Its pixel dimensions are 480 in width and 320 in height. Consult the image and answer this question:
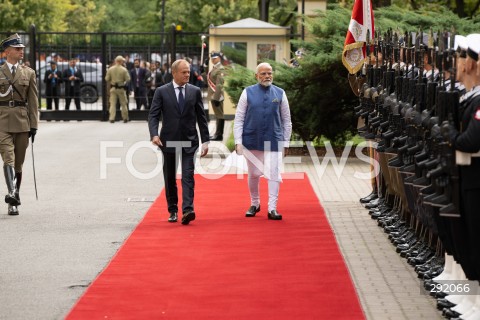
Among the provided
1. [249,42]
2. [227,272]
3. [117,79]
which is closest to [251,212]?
[227,272]

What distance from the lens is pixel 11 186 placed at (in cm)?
1475

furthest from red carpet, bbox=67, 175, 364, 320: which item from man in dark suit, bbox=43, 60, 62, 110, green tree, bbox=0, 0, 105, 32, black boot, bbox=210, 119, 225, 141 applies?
green tree, bbox=0, 0, 105, 32

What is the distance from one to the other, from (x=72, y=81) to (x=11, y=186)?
23986 millimetres

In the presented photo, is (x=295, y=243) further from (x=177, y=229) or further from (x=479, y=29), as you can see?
(x=479, y=29)

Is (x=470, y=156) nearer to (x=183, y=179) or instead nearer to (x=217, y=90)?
(x=183, y=179)

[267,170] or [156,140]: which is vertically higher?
[156,140]

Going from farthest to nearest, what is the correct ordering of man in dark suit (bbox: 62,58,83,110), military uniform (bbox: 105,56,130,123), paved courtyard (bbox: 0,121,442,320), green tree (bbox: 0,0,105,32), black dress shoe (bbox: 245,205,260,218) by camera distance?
green tree (bbox: 0,0,105,32), man in dark suit (bbox: 62,58,83,110), military uniform (bbox: 105,56,130,123), black dress shoe (bbox: 245,205,260,218), paved courtyard (bbox: 0,121,442,320)

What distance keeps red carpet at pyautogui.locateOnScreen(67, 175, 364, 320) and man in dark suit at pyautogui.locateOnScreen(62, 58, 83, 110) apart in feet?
76.3

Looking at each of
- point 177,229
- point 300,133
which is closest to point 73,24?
point 300,133

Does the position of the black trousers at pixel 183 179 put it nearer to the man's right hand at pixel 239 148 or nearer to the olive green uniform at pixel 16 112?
the man's right hand at pixel 239 148

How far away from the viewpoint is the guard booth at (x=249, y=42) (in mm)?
36188

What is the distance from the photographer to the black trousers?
1412 cm

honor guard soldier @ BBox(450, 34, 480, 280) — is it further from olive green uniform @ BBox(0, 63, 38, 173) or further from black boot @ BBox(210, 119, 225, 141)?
black boot @ BBox(210, 119, 225, 141)

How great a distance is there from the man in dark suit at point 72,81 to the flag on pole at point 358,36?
2259 centimetres
